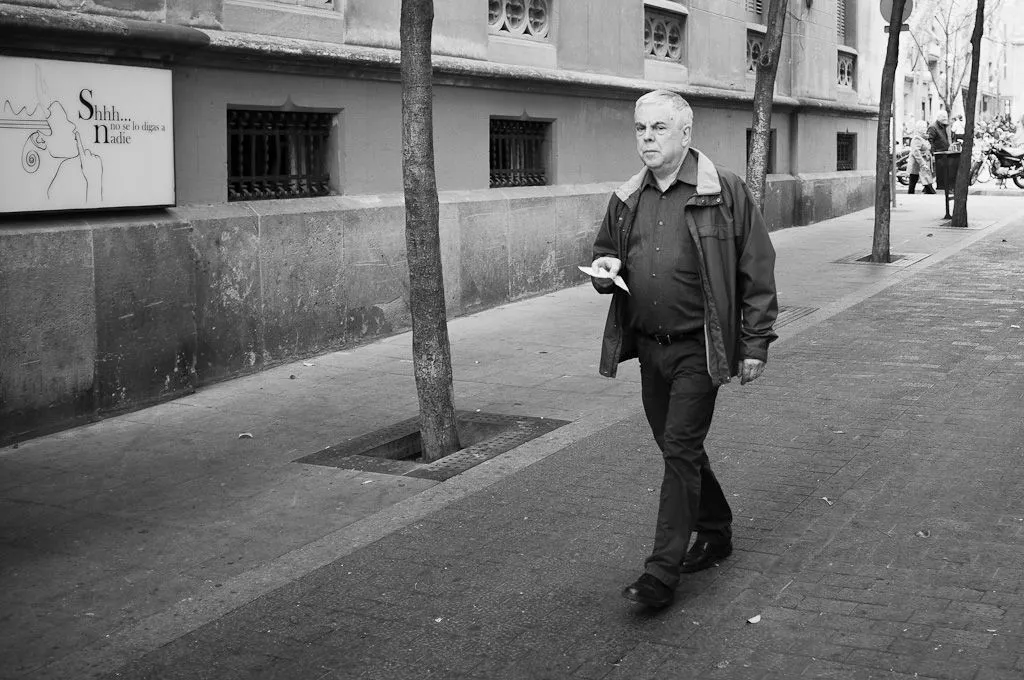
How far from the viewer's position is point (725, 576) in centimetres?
514

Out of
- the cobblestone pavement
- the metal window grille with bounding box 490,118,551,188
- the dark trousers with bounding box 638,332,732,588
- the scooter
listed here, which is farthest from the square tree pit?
the scooter

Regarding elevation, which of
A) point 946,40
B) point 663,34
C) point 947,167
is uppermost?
point 946,40

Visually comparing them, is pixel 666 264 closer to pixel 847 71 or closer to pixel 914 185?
pixel 847 71

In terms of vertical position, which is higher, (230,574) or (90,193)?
(90,193)

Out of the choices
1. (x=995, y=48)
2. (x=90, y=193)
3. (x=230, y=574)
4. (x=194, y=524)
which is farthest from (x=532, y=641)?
(x=995, y=48)

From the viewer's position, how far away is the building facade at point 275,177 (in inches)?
312

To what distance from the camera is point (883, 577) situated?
508 cm

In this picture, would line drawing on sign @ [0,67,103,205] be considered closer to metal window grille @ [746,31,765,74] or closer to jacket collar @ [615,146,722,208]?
jacket collar @ [615,146,722,208]

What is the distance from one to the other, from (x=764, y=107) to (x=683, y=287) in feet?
23.6

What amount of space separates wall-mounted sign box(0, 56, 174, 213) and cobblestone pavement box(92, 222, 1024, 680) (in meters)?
3.52

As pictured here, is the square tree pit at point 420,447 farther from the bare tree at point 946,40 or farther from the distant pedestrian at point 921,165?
the bare tree at point 946,40

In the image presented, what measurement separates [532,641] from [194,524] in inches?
86.1

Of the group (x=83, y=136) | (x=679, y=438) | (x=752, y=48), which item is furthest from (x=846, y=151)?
(x=679, y=438)

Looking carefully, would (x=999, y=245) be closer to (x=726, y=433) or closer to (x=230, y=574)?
(x=726, y=433)
